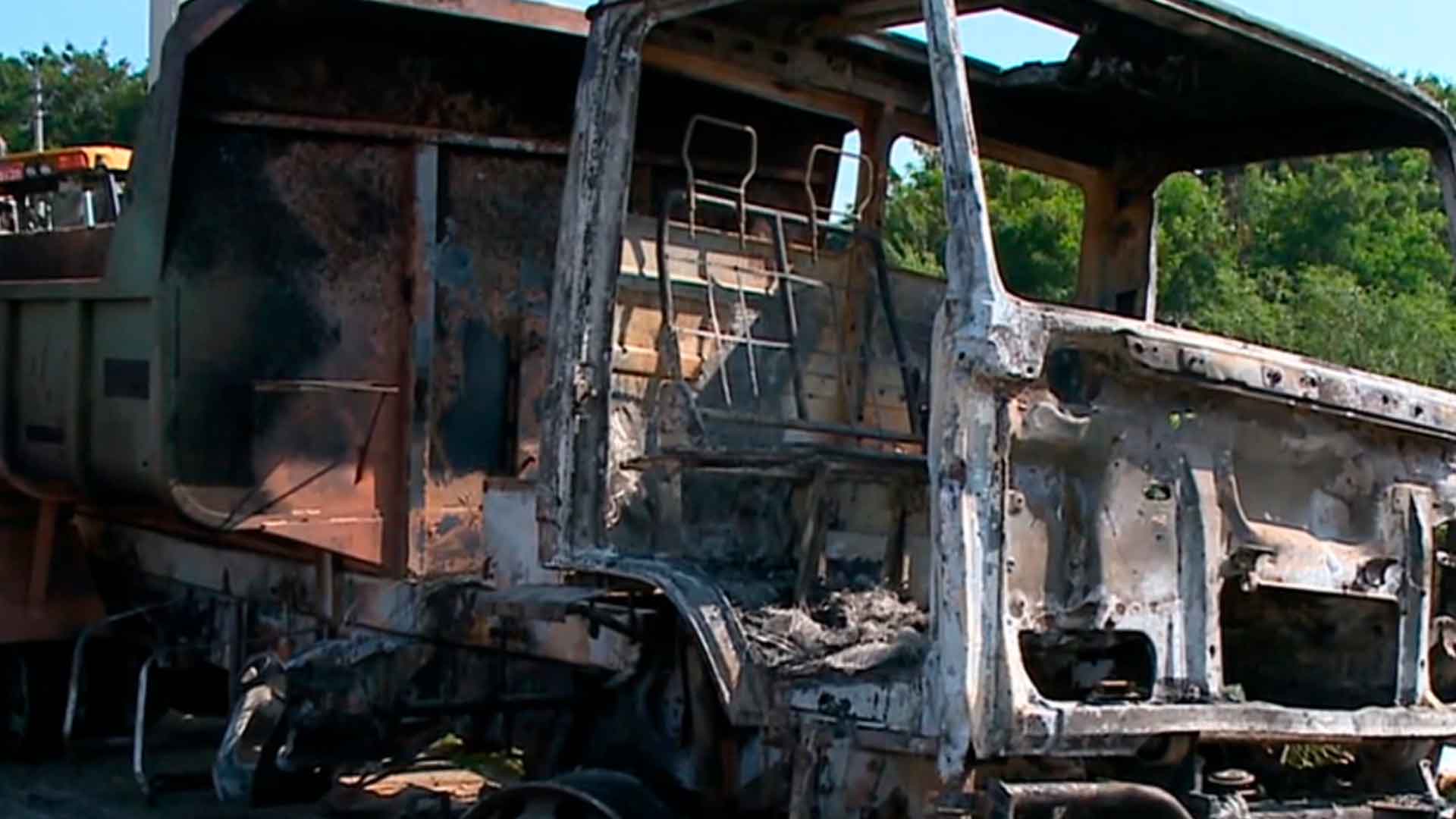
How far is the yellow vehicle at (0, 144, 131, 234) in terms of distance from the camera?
702 cm

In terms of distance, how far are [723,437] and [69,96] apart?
49532 millimetres

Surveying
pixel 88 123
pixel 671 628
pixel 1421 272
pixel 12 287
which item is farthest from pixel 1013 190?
pixel 88 123

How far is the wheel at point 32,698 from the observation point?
23.9 feet

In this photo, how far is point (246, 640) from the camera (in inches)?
242

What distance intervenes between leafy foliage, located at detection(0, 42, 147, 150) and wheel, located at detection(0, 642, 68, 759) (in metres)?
36.3

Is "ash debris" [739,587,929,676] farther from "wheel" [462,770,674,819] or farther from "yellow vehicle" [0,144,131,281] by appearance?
"yellow vehicle" [0,144,131,281]

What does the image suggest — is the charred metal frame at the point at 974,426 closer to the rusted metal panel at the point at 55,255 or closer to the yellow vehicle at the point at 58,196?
the rusted metal panel at the point at 55,255

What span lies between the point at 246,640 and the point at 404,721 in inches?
44.3

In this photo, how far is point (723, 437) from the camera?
5.12 metres

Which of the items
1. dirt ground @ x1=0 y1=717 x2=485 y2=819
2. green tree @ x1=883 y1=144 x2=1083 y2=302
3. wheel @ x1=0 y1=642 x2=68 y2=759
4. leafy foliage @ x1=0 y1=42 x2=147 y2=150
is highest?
leafy foliage @ x1=0 y1=42 x2=147 y2=150

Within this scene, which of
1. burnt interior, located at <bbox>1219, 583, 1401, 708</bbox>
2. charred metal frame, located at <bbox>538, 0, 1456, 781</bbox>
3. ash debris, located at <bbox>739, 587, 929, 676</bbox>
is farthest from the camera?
burnt interior, located at <bbox>1219, 583, 1401, 708</bbox>

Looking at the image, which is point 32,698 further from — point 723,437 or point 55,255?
point 723,437

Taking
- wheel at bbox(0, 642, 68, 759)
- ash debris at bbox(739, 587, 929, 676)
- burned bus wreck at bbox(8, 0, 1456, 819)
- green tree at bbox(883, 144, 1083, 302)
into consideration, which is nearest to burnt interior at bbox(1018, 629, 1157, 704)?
burned bus wreck at bbox(8, 0, 1456, 819)

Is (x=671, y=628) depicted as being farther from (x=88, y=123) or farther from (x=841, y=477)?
(x=88, y=123)
